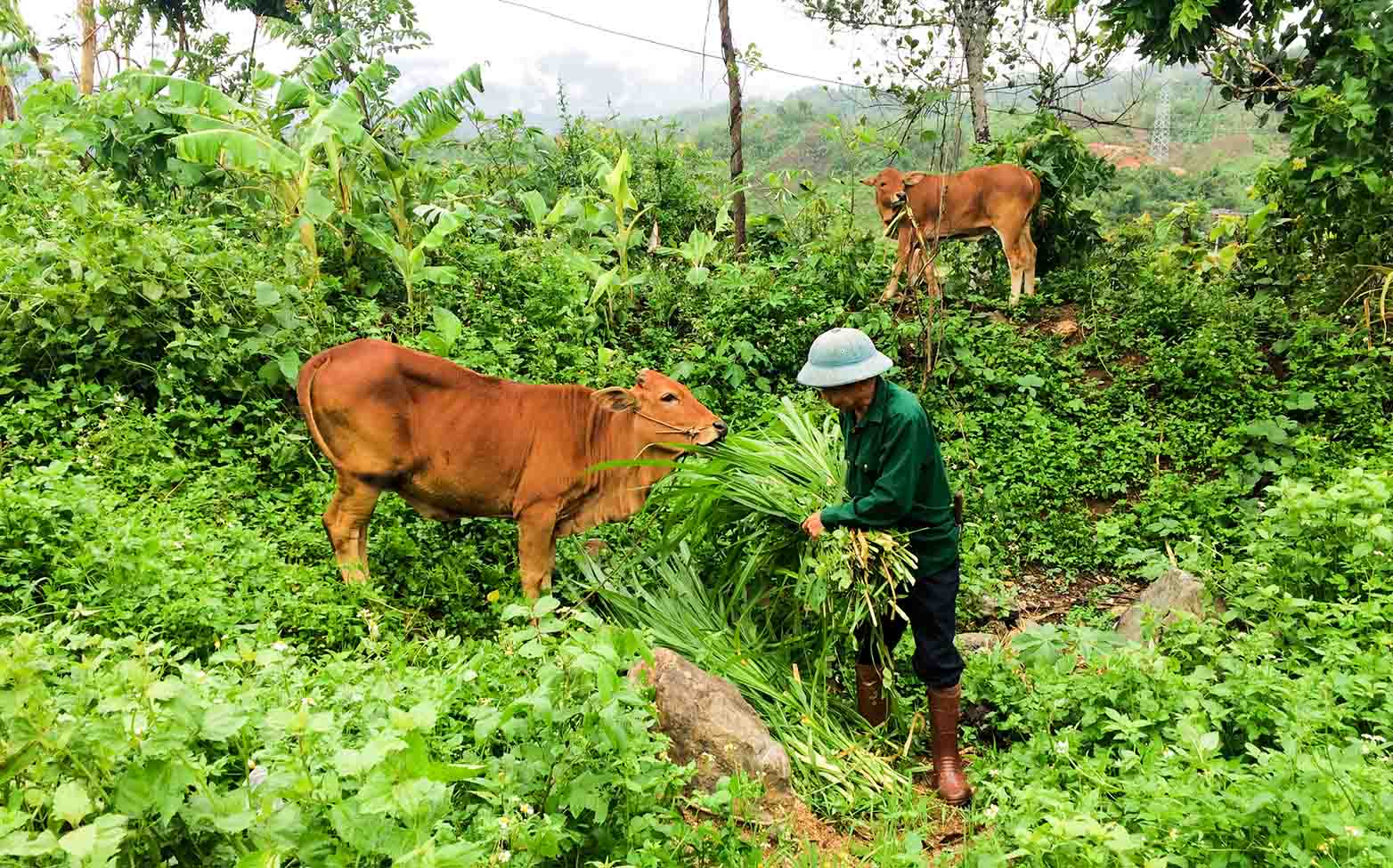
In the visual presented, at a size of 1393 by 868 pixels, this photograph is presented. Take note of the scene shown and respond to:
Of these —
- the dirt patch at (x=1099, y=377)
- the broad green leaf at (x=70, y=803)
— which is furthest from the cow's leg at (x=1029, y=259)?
the broad green leaf at (x=70, y=803)

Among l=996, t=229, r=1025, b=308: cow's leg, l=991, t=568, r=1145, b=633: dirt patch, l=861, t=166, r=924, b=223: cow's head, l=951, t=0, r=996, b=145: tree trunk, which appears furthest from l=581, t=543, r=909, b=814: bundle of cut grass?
l=951, t=0, r=996, b=145: tree trunk

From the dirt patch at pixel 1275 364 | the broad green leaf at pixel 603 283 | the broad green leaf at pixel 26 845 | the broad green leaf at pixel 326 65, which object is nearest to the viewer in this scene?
the broad green leaf at pixel 26 845

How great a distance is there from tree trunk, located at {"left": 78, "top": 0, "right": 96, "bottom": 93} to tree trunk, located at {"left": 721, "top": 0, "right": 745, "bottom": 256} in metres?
9.33

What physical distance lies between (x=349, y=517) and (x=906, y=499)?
2.72 m

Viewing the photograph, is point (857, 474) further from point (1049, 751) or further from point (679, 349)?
point (679, 349)

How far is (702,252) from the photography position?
868 centimetres

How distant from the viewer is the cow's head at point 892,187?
8.49 meters

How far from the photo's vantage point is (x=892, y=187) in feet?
28.1

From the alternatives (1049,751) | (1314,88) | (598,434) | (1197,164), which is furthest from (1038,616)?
(1197,164)

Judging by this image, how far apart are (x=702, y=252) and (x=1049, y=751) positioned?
5.83 m

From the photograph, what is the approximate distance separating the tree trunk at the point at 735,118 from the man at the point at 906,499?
223 inches

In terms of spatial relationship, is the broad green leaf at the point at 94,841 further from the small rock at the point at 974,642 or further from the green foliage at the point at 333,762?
the small rock at the point at 974,642


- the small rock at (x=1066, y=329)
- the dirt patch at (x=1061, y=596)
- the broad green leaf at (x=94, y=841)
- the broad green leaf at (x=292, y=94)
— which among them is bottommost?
the dirt patch at (x=1061, y=596)

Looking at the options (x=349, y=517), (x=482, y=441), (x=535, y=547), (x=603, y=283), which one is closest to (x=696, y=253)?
(x=603, y=283)
